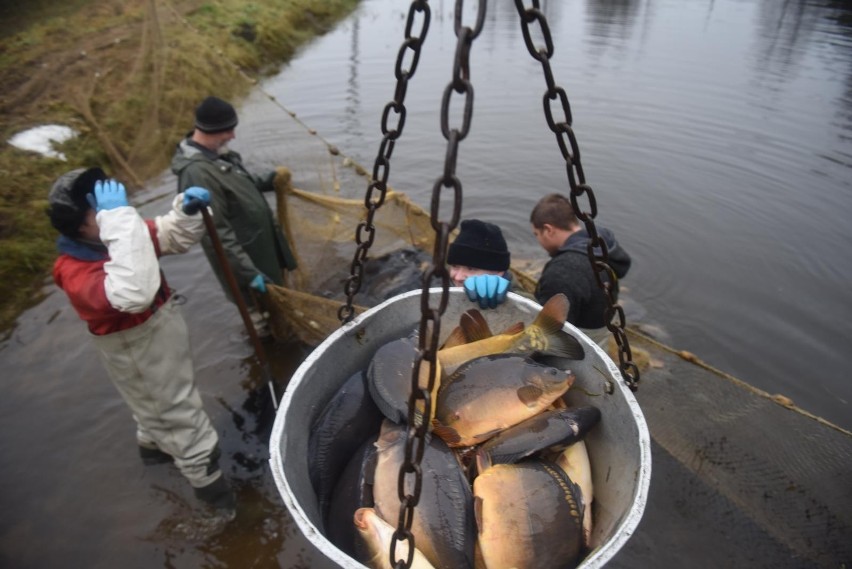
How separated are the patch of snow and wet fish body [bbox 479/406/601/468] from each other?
31.6 ft

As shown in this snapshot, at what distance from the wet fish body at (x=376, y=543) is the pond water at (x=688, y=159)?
17.7 ft

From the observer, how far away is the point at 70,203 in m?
2.96

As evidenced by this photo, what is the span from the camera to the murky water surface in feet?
13.4

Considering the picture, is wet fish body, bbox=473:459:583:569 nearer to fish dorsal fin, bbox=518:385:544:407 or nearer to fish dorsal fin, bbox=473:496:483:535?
fish dorsal fin, bbox=473:496:483:535

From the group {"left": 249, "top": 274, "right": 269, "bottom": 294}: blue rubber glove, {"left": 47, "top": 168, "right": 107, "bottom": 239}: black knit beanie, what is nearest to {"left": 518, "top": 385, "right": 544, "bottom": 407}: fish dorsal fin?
{"left": 47, "top": 168, "right": 107, "bottom": 239}: black knit beanie

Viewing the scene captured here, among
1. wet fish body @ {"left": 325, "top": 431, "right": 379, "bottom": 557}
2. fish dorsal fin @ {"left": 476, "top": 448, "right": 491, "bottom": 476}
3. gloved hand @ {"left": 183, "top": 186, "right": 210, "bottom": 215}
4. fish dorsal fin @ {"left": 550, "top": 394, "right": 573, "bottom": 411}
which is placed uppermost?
gloved hand @ {"left": 183, "top": 186, "right": 210, "bottom": 215}

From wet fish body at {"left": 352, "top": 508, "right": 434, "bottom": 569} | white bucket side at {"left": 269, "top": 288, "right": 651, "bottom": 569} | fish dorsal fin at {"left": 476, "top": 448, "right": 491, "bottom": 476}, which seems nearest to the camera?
white bucket side at {"left": 269, "top": 288, "right": 651, "bottom": 569}

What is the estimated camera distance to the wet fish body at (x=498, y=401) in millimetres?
2248

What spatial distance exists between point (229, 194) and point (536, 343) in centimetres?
337

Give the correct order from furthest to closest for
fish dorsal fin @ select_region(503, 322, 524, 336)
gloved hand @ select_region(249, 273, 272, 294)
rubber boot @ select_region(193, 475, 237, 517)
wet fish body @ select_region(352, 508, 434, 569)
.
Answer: gloved hand @ select_region(249, 273, 272, 294) → rubber boot @ select_region(193, 475, 237, 517) → fish dorsal fin @ select_region(503, 322, 524, 336) → wet fish body @ select_region(352, 508, 434, 569)

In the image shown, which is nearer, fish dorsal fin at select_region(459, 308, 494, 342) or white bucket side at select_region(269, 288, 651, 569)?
white bucket side at select_region(269, 288, 651, 569)

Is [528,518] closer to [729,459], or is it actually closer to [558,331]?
[558,331]

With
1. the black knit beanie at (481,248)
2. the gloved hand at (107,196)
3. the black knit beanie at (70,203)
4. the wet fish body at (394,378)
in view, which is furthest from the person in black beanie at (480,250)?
the black knit beanie at (70,203)

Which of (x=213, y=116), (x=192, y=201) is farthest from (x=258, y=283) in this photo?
(x=213, y=116)
